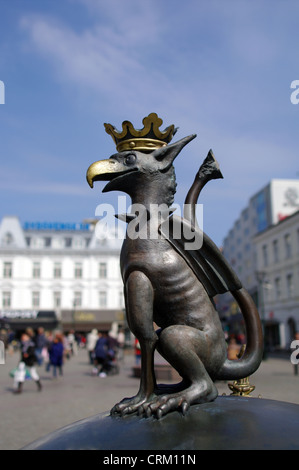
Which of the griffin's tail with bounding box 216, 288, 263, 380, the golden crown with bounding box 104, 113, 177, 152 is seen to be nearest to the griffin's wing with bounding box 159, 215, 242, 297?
the griffin's tail with bounding box 216, 288, 263, 380

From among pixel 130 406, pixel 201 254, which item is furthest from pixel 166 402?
pixel 201 254

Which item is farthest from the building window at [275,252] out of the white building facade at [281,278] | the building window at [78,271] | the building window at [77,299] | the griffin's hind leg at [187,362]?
the griffin's hind leg at [187,362]

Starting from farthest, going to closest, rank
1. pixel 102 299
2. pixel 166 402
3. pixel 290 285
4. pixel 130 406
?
pixel 102 299, pixel 290 285, pixel 130 406, pixel 166 402

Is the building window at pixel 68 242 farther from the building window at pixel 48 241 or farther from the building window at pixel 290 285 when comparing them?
the building window at pixel 290 285

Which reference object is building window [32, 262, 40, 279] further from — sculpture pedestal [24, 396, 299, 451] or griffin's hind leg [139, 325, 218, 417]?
griffin's hind leg [139, 325, 218, 417]

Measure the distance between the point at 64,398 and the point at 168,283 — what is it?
9206 mm

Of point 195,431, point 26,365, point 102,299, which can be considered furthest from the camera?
point 102,299

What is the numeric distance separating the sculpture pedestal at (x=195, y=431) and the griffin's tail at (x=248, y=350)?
0.68 feet

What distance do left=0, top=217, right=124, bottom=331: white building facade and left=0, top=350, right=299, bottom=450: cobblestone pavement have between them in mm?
28140

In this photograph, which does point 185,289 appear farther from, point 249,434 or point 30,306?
point 30,306

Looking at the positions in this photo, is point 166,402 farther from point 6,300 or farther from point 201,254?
point 6,300

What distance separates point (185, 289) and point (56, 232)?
46.2 meters

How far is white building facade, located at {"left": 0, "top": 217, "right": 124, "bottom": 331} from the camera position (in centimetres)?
4378

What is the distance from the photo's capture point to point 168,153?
264 centimetres
